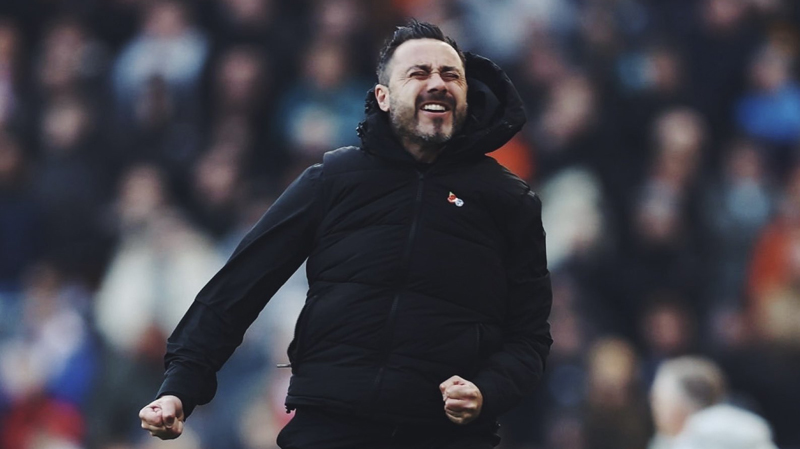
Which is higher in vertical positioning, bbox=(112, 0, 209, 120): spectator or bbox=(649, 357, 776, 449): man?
bbox=(112, 0, 209, 120): spectator

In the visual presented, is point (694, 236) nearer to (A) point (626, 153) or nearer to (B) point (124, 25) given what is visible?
(A) point (626, 153)

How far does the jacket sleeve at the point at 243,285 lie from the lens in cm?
485

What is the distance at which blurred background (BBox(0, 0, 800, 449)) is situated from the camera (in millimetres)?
10664

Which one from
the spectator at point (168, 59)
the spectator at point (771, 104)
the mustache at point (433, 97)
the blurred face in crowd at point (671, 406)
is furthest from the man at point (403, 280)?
the spectator at point (168, 59)

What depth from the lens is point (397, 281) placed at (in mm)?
4770

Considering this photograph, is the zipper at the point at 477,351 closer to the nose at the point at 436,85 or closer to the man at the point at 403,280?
the man at the point at 403,280

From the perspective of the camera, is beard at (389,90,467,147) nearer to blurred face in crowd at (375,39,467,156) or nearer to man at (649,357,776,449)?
blurred face in crowd at (375,39,467,156)

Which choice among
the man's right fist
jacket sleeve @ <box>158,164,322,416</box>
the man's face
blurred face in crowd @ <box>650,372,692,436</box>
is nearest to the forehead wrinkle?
the man's face

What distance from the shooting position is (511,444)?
34.1 ft

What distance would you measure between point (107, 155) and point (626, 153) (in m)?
3.88

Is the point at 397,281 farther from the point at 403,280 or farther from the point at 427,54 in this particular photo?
the point at 427,54

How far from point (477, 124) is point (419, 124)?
192 millimetres

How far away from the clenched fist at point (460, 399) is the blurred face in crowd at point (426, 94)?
749 millimetres

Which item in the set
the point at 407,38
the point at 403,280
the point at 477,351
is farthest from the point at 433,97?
the point at 477,351
